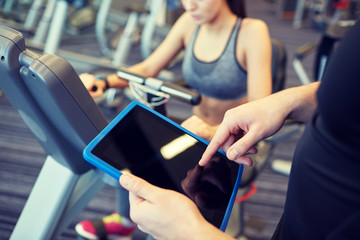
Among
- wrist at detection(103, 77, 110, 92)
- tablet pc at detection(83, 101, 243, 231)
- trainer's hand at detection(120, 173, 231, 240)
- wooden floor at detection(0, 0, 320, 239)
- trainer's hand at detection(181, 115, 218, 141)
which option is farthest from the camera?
wooden floor at detection(0, 0, 320, 239)

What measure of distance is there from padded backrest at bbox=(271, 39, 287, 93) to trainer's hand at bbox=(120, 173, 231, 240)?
3.60ft

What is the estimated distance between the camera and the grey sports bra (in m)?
1.50

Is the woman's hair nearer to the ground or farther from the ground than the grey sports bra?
farther from the ground

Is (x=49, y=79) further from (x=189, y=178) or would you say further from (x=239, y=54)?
(x=239, y=54)

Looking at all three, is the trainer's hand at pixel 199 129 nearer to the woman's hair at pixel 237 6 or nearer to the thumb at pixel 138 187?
the thumb at pixel 138 187

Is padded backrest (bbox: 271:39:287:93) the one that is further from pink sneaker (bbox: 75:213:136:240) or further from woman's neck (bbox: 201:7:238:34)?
pink sneaker (bbox: 75:213:136:240)

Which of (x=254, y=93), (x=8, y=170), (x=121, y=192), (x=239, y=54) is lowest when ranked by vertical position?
(x=8, y=170)

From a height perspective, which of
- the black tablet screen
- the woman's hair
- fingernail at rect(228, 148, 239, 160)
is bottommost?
the black tablet screen

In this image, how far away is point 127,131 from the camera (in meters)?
0.76

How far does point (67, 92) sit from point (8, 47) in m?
0.15

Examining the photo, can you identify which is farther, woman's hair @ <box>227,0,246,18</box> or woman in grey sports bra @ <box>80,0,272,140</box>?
woman's hair @ <box>227,0,246,18</box>

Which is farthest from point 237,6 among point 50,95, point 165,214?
point 165,214

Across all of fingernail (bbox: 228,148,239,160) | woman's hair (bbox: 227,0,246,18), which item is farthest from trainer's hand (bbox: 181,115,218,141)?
woman's hair (bbox: 227,0,246,18)

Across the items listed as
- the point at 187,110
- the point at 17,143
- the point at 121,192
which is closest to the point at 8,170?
the point at 17,143
